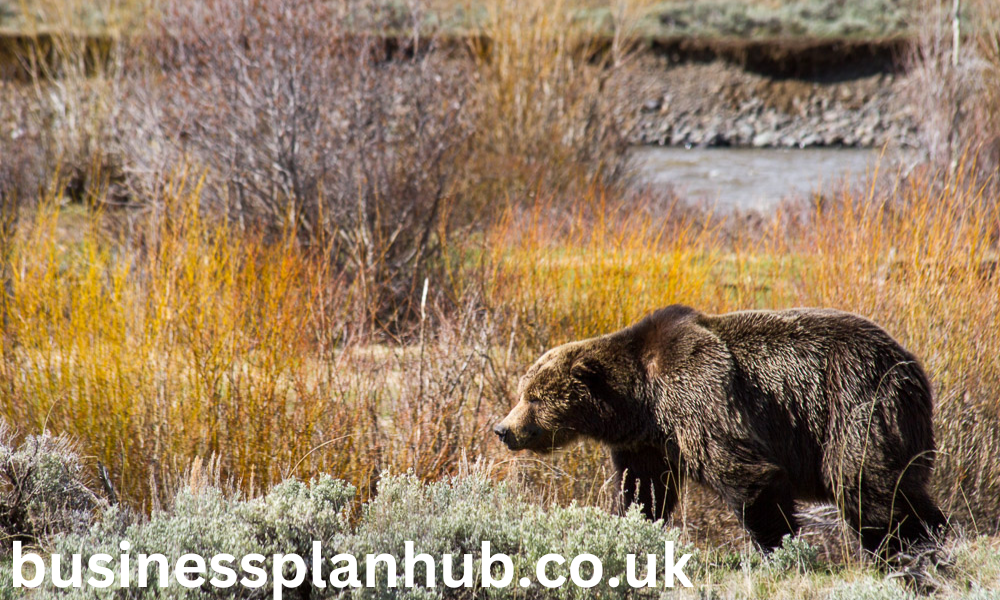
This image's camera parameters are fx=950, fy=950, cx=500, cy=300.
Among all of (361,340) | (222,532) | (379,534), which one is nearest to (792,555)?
(379,534)

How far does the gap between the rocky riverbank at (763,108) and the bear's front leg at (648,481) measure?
26.8 m

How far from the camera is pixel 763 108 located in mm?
34344

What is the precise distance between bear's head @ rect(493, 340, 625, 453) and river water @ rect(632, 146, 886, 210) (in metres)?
13.2

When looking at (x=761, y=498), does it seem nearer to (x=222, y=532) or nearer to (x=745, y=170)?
(x=222, y=532)

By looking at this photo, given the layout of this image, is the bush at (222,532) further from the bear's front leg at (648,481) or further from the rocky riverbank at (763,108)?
the rocky riverbank at (763,108)

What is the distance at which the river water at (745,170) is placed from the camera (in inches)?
762

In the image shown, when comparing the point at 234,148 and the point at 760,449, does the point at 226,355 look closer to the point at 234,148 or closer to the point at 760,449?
the point at 760,449

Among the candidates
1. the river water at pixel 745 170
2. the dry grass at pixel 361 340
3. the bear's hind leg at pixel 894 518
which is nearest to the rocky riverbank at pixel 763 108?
the river water at pixel 745 170

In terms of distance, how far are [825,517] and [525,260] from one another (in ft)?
7.64

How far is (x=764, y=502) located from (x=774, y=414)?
1.15ft

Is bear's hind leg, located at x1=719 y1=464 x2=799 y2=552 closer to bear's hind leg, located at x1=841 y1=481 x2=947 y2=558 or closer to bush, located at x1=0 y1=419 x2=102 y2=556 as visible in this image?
bear's hind leg, located at x1=841 y1=481 x2=947 y2=558

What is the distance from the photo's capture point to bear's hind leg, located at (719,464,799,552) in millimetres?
3695

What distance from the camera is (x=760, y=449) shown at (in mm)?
3730

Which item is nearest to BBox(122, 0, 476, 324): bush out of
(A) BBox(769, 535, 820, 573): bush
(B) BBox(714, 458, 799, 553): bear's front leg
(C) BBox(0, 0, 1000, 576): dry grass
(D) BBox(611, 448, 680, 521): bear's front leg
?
(C) BBox(0, 0, 1000, 576): dry grass
